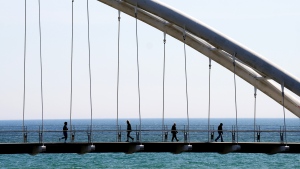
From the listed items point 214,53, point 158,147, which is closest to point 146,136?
point 214,53

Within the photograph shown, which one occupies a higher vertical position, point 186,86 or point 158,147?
point 186,86

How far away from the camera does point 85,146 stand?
40.4 metres

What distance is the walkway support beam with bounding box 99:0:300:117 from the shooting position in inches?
1804

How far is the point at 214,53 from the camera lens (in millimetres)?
46156

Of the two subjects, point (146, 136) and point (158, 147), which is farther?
point (146, 136)

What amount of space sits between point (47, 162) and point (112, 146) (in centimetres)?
5013

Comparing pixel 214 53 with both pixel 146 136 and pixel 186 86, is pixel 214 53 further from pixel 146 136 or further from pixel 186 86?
pixel 146 136

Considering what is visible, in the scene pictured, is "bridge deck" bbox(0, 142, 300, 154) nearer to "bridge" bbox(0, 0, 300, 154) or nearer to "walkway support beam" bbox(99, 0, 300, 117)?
"bridge" bbox(0, 0, 300, 154)

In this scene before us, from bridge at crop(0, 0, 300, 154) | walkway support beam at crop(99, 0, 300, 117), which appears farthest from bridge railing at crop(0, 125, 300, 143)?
walkway support beam at crop(99, 0, 300, 117)

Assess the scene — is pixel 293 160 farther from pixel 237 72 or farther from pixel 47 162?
pixel 237 72

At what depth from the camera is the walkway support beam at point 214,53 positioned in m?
45.8

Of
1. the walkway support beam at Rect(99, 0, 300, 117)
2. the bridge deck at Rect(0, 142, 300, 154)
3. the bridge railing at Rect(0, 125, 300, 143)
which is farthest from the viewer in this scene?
the walkway support beam at Rect(99, 0, 300, 117)

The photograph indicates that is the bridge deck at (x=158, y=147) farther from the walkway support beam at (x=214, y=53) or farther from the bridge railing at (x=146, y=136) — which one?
the walkway support beam at (x=214, y=53)

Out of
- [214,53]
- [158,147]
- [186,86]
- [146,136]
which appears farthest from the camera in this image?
[146,136]
